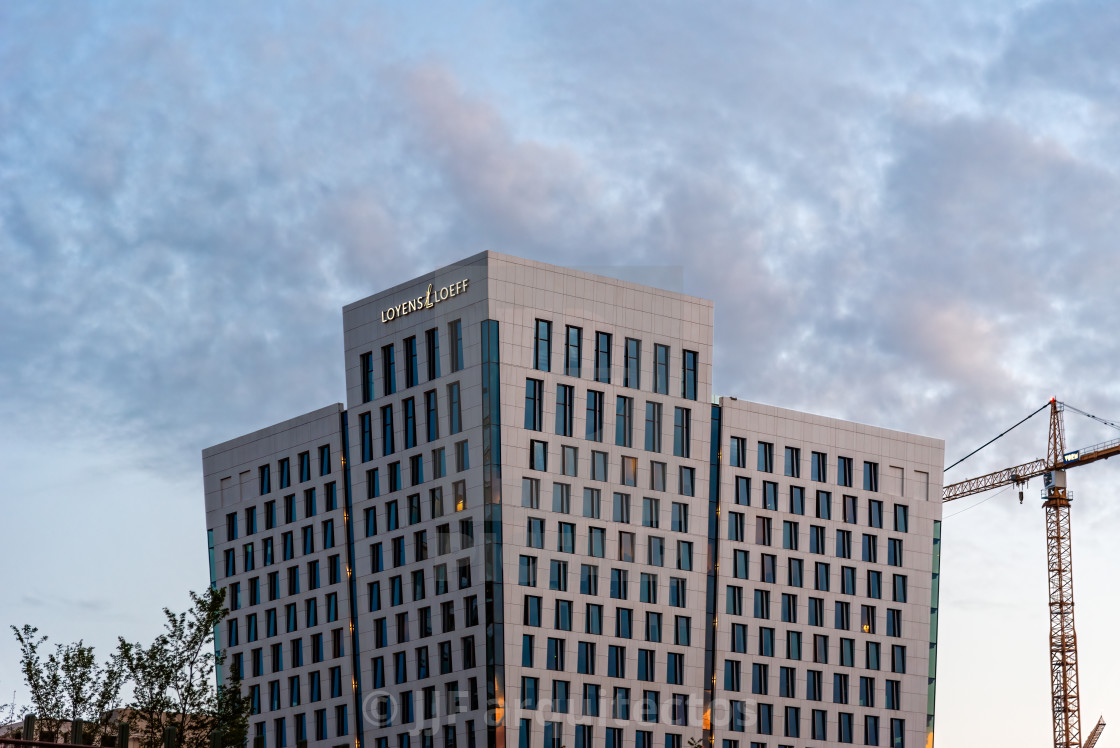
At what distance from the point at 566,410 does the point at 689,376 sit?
12.2 metres

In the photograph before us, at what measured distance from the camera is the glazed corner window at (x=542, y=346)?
12825 centimetres

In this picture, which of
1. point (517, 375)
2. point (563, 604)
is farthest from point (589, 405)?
point (563, 604)

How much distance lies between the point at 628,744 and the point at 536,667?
32.5ft

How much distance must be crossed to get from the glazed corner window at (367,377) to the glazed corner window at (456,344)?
9.92 m

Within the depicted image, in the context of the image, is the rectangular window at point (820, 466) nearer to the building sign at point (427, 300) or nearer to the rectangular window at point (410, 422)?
the rectangular window at point (410, 422)

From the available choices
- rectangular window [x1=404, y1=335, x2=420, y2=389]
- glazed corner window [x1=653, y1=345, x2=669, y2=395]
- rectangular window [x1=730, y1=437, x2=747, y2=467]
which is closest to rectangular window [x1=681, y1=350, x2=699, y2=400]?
glazed corner window [x1=653, y1=345, x2=669, y2=395]

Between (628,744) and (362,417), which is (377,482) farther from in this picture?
(628,744)

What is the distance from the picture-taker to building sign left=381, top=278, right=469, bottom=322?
424 ft

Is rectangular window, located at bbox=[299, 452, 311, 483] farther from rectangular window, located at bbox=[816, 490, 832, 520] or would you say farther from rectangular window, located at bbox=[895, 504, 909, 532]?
rectangular window, located at bbox=[895, 504, 909, 532]

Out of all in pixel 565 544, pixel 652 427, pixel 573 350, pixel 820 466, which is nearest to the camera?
pixel 565 544

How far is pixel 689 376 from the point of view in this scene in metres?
136

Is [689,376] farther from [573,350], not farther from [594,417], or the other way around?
[573,350]

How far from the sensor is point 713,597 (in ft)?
445

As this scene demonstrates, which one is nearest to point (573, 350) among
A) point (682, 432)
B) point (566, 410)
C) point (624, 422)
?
point (566, 410)
